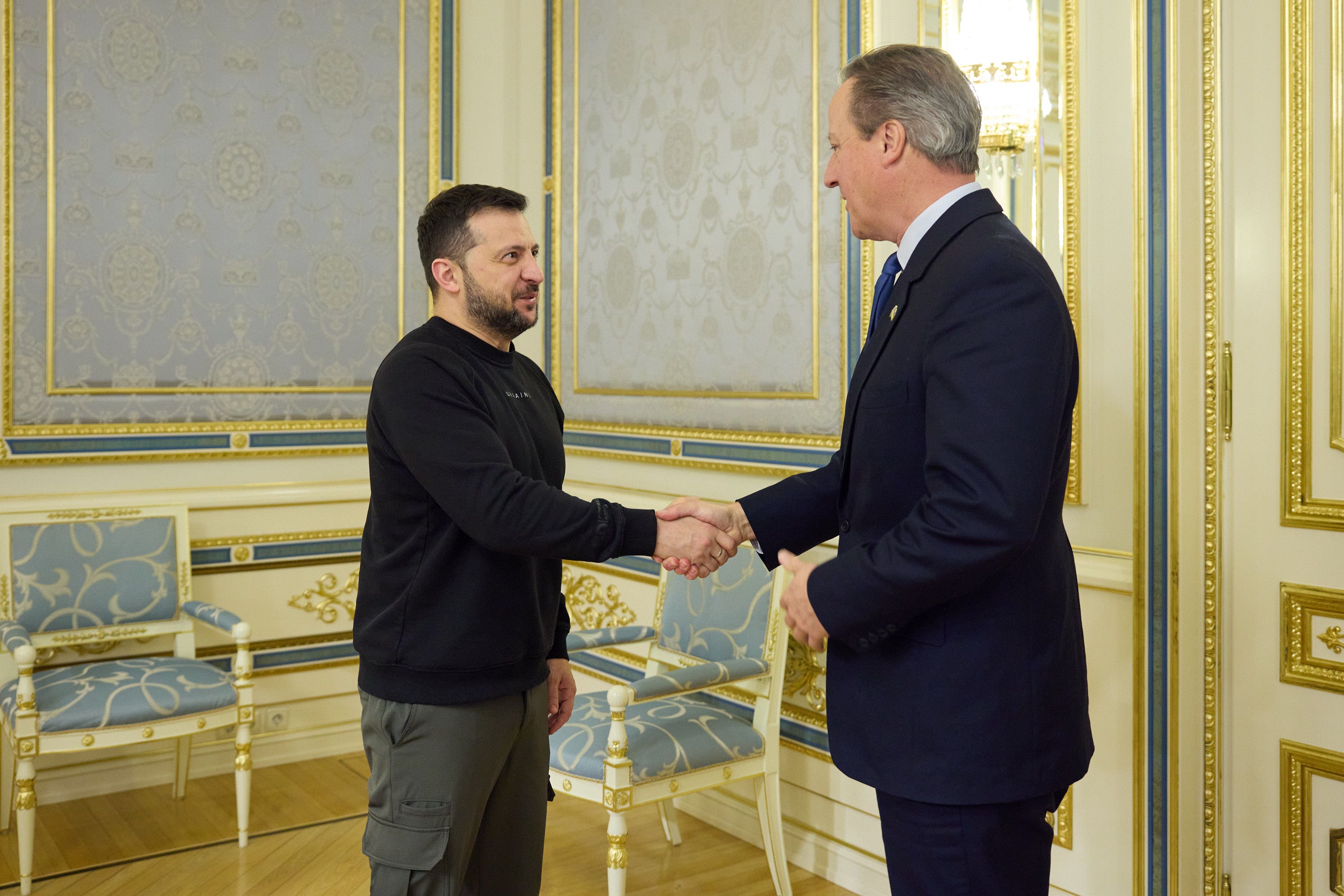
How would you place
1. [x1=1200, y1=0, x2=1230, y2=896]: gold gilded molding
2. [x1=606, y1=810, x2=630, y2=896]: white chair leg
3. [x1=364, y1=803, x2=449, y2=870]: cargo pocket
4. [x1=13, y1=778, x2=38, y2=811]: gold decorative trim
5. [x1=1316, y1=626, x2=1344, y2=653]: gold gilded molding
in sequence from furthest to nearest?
[x1=13, y1=778, x2=38, y2=811]: gold decorative trim → [x1=606, y1=810, x2=630, y2=896]: white chair leg → [x1=1200, y1=0, x2=1230, y2=896]: gold gilded molding → [x1=1316, y1=626, x2=1344, y2=653]: gold gilded molding → [x1=364, y1=803, x2=449, y2=870]: cargo pocket

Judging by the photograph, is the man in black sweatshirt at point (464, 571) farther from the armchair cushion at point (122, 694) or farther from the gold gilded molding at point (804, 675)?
the armchair cushion at point (122, 694)

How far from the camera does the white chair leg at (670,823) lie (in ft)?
11.1

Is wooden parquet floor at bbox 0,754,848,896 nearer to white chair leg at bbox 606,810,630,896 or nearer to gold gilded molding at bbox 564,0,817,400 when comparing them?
white chair leg at bbox 606,810,630,896

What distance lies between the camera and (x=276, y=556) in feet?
13.4

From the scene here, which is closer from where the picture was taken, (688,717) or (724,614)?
(688,717)

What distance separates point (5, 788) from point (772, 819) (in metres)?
2.37

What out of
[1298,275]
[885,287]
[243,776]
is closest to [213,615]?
[243,776]

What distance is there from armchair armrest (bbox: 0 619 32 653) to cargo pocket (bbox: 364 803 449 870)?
69.3 inches

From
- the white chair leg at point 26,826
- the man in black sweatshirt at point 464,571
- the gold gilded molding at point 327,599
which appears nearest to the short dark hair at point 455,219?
the man in black sweatshirt at point 464,571

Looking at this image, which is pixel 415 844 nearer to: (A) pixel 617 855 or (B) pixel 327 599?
(A) pixel 617 855

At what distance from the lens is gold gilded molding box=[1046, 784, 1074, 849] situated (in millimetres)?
2633

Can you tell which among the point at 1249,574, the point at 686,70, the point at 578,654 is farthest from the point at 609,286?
the point at 1249,574

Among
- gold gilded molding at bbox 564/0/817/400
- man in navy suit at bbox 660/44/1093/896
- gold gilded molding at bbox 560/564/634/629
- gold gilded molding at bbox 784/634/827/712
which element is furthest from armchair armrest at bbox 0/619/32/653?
man in navy suit at bbox 660/44/1093/896

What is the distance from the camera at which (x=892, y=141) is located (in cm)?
162
